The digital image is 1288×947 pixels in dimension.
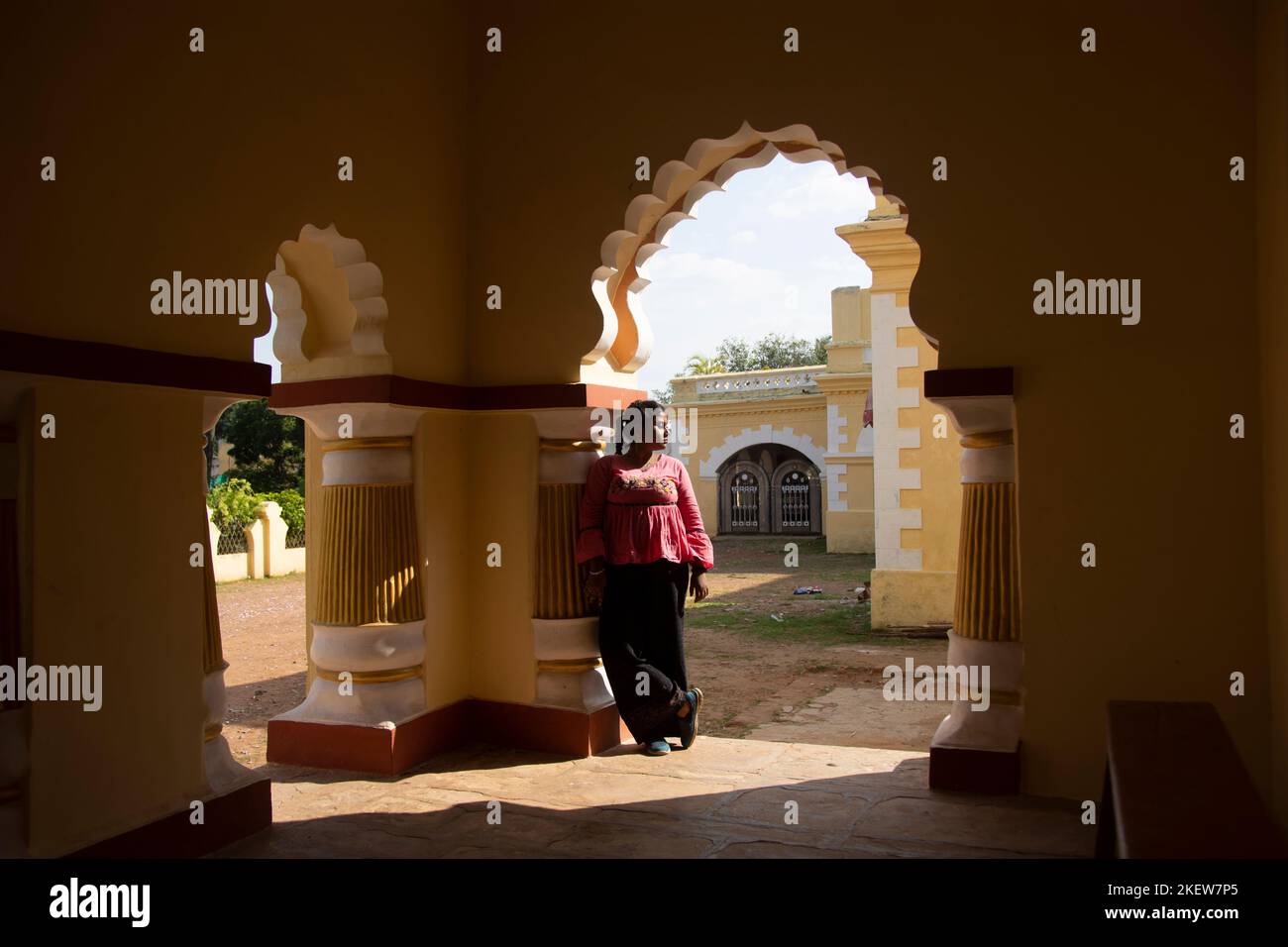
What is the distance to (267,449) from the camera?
2692cm

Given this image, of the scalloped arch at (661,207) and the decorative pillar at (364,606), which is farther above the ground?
the scalloped arch at (661,207)

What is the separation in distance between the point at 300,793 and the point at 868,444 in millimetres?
17303

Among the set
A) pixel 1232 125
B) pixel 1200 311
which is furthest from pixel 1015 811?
pixel 1232 125

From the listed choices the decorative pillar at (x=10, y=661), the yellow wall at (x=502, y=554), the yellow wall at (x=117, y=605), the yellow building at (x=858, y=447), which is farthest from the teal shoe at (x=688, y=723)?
the yellow building at (x=858, y=447)

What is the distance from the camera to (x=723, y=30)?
4828 mm

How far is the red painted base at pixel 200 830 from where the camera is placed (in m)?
3.32

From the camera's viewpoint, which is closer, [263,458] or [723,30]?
[723,30]

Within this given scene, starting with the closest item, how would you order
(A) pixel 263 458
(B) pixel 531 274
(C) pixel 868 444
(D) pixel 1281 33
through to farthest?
(D) pixel 1281 33
(B) pixel 531 274
(C) pixel 868 444
(A) pixel 263 458

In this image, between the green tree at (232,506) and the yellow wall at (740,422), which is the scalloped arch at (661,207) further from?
the yellow wall at (740,422)

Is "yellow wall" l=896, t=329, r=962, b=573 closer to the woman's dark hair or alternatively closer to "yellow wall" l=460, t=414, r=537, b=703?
the woman's dark hair

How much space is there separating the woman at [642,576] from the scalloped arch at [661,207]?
1.61 feet

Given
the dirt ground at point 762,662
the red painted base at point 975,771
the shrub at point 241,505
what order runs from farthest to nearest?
the shrub at point 241,505 < the dirt ground at point 762,662 < the red painted base at point 975,771

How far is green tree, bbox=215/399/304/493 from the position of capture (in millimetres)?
26500
